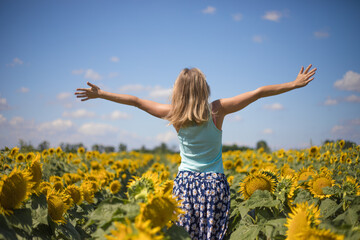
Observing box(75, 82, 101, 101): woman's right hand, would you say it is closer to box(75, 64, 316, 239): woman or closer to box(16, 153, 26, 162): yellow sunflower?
box(75, 64, 316, 239): woman

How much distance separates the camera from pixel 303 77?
10.5ft

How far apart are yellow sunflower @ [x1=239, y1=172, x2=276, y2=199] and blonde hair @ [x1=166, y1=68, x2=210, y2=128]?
0.98 meters

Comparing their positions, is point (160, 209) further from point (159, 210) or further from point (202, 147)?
point (202, 147)

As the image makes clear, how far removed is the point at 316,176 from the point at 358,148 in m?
3.25

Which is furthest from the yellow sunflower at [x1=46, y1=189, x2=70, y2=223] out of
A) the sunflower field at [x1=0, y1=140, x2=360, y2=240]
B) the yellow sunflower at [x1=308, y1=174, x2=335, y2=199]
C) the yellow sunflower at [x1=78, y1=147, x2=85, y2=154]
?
the yellow sunflower at [x1=78, y1=147, x2=85, y2=154]

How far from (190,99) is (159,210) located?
1.33 meters

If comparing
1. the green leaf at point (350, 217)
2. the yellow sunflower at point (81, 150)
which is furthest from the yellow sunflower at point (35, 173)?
the yellow sunflower at point (81, 150)

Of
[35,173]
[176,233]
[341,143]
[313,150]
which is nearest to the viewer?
[176,233]

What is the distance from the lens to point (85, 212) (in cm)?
423

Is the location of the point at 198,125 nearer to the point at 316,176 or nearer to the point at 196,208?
the point at 196,208

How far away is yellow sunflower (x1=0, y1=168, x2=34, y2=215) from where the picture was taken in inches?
86.2

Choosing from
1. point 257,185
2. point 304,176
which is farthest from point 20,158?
point 304,176

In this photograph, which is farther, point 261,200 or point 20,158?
point 20,158

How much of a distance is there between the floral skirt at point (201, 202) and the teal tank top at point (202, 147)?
0.24ft
